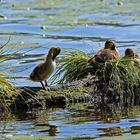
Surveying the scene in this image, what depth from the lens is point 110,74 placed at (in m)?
14.6

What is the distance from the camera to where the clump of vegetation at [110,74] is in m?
14.6

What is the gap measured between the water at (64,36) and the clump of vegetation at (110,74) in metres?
1.07

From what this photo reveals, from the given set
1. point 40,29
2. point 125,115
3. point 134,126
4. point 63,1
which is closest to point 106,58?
point 125,115

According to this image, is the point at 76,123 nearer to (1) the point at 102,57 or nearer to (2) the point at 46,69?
(2) the point at 46,69

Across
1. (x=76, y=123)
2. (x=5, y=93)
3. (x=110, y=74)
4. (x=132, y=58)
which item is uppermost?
(x=132, y=58)

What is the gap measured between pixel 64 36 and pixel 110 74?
12.9 meters

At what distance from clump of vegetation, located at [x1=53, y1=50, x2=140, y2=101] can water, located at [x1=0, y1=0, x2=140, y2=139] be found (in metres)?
1.07

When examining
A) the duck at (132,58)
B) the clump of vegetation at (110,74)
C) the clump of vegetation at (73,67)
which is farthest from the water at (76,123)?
the duck at (132,58)

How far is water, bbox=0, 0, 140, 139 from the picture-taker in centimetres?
1233

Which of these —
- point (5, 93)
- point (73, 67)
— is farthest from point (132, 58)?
point (5, 93)

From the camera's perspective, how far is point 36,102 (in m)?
13.7

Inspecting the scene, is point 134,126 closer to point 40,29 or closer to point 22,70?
point 22,70

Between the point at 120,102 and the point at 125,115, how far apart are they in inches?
44.3

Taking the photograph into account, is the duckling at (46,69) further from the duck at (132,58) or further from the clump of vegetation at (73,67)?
the duck at (132,58)
